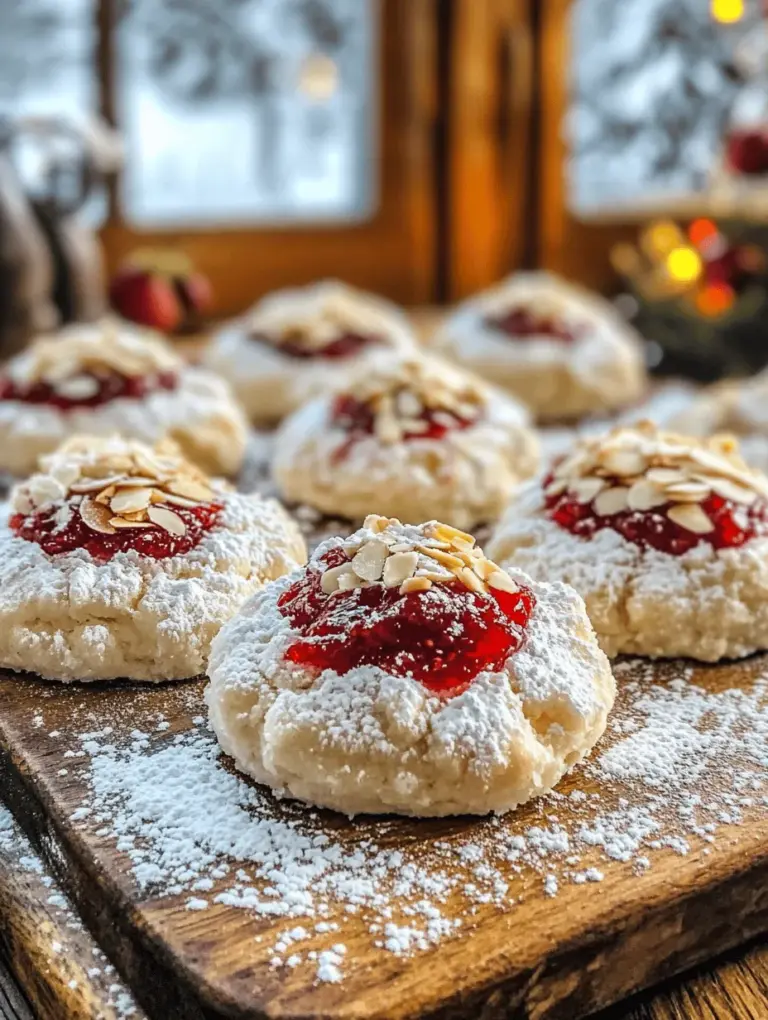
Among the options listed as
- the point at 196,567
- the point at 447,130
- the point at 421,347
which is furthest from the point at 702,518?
the point at 447,130

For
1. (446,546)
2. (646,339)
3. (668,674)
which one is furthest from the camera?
(646,339)

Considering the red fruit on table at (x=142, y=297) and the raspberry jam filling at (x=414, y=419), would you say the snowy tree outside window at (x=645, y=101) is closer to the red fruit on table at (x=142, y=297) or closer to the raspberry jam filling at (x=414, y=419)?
the red fruit on table at (x=142, y=297)

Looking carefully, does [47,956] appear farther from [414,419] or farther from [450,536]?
[414,419]

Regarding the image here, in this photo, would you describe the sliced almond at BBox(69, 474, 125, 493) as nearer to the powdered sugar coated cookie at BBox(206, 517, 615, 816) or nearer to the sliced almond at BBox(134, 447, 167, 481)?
the sliced almond at BBox(134, 447, 167, 481)

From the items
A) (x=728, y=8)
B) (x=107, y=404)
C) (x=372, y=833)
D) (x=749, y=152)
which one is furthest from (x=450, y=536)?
(x=728, y=8)

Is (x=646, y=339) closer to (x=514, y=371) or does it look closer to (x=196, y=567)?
(x=514, y=371)

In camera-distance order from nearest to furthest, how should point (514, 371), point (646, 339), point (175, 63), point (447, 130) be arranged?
1. point (514, 371)
2. point (646, 339)
3. point (175, 63)
4. point (447, 130)
